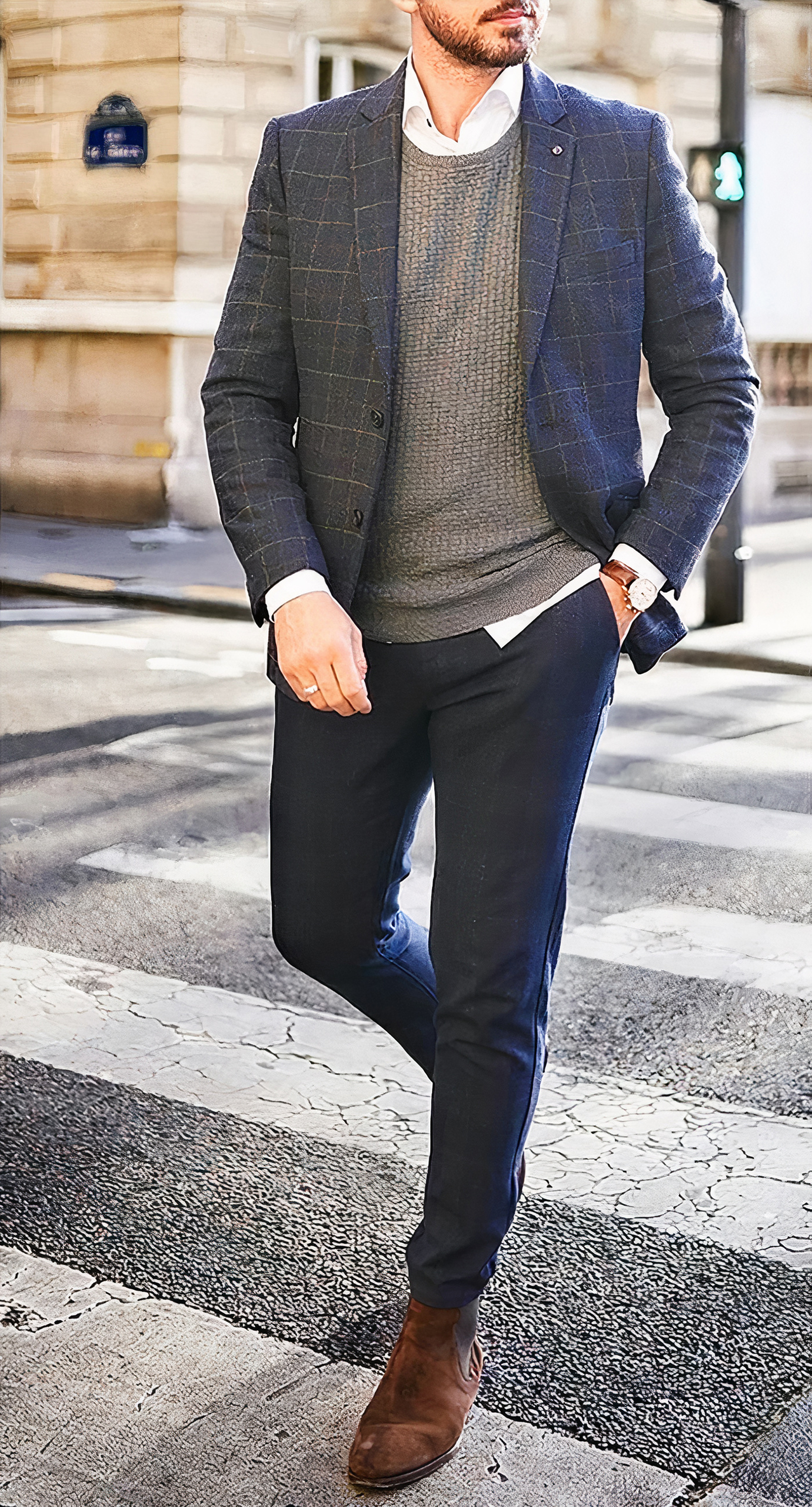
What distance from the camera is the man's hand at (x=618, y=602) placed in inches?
99.0

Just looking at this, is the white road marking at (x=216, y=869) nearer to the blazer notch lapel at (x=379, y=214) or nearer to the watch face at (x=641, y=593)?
the watch face at (x=641, y=593)

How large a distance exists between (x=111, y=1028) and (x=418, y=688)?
195 cm

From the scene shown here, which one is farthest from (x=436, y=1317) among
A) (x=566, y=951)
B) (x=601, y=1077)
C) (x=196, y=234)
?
(x=196, y=234)

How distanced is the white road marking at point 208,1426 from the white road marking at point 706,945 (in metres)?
2.10

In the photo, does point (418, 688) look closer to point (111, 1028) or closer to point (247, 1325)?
point (247, 1325)

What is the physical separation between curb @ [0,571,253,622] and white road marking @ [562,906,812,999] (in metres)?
6.72

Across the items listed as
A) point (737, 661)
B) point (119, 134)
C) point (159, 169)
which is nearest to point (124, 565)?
point (159, 169)

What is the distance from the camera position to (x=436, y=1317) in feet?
8.45

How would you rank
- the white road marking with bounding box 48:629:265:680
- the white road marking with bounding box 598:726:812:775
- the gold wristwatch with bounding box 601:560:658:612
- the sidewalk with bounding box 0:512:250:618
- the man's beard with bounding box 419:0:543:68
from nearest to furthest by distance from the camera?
the man's beard with bounding box 419:0:543:68, the gold wristwatch with bounding box 601:560:658:612, the white road marking with bounding box 598:726:812:775, the white road marking with bounding box 48:629:265:680, the sidewalk with bounding box 0:512:250:618

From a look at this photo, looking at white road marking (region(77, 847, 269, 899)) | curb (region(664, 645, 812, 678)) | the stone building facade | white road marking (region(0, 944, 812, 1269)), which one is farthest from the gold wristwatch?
the stone building facade

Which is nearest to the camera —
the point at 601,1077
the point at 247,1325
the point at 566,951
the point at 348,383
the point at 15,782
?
the point at 348,383

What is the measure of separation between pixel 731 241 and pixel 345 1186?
330 inches

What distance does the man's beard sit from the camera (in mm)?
2391

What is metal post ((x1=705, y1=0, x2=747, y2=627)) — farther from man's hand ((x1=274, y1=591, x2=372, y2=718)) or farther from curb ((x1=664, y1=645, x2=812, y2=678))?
man's hand ((x1=274, y1=591, x2=372, y2=718))
